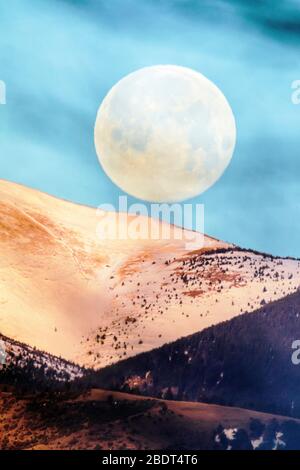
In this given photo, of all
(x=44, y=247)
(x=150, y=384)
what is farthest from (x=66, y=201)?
(x=150, y=384)

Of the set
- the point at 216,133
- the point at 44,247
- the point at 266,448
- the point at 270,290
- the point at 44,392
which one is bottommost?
the point at 266,448

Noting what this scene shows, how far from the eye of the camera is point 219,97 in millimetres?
32219

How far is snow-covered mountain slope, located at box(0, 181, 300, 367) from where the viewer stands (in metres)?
29.8

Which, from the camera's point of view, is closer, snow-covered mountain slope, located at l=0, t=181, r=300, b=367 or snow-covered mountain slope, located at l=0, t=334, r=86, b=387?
snow-covered mountain slope, located at l=0, t=334, r=86, b=387

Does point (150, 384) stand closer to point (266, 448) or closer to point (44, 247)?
point (266, 448)

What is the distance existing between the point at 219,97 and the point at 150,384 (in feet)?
41.1

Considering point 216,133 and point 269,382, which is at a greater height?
point 216,133

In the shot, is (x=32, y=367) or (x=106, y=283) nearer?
(x=32, y=367)

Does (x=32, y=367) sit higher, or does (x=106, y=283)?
(x=106, y=283)

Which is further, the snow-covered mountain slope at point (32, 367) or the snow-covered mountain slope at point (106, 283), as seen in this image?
the snow-covered mountain slope at point (106, 283)

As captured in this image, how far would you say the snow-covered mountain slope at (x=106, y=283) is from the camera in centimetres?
2977

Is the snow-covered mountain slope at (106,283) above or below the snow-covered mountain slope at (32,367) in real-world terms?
above

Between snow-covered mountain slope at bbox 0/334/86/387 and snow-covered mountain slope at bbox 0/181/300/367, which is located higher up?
snow-covered mountain slope at bbox 0/181/300/367

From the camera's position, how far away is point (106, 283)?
35.0m
